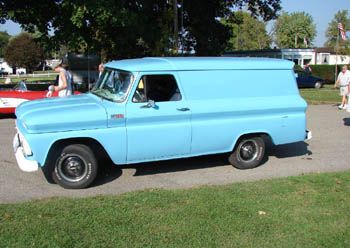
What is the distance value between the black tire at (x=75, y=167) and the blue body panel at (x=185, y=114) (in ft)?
0.81

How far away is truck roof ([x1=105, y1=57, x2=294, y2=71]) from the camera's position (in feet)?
20.3

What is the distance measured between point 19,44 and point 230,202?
226 ft

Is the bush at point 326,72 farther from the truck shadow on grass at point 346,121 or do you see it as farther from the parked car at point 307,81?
the truck shadow on grass at point 346,121

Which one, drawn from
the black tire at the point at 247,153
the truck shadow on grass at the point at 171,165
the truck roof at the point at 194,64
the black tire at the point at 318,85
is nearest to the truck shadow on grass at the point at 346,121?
the truck shadow on grass at the point at 171,165

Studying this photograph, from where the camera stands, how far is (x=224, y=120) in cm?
659

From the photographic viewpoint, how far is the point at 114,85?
20.7 ft

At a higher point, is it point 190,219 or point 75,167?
point 75,167

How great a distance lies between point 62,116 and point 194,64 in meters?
2.40

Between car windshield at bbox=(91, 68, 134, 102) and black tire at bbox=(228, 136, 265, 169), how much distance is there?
2375mm

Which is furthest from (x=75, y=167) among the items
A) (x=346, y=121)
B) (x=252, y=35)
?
(x=252, y=35)

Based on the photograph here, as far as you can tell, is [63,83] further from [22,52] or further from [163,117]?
[22,52]

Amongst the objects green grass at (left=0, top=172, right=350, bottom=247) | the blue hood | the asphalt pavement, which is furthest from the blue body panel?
green grass at (left=0, top=172, right=350, bottom=247)

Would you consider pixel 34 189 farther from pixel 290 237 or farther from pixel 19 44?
pixel 19 44

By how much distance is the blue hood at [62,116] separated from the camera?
A: 211 inches
